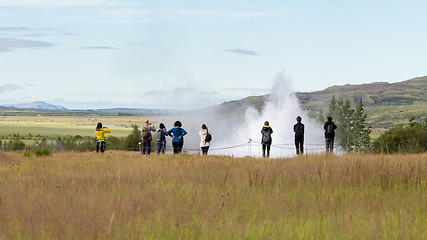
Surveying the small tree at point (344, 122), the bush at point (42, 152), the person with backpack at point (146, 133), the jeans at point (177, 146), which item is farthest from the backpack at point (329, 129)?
the small tree at point (344, 122)

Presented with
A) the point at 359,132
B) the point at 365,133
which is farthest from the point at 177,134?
the point at 359,132

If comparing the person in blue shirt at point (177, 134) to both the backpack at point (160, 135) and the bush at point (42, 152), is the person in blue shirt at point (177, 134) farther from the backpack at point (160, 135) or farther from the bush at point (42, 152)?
the bush at point (42, 152)

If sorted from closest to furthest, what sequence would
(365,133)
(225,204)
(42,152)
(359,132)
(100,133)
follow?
1. (225,204)
2. (100,133)
3. (42,152)
4. (365,133)
5. (359,132)

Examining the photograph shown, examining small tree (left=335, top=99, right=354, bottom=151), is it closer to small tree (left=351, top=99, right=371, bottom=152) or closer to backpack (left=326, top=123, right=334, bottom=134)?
small tree (left=351, top=99, right=371, bottom=152)

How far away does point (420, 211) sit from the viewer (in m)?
8.63

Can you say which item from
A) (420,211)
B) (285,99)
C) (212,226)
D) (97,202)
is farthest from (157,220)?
(285,99)

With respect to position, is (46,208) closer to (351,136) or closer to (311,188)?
(311,188)

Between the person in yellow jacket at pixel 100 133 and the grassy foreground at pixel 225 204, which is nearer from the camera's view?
Answer: the grassy foreground at pixel 225 204

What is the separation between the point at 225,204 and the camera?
29.3 ft

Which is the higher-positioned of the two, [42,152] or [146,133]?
[146,133]

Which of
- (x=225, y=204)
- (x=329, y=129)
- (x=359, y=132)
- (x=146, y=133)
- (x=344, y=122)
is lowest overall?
(x=359, y=132)

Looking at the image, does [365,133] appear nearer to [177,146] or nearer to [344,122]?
[344,122]

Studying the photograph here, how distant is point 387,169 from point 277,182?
253 centimetres

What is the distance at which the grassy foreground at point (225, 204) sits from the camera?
7.33 meters
